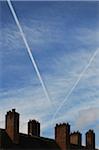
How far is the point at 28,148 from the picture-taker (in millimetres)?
33500

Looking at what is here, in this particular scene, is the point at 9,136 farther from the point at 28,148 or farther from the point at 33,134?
the point at 33,134

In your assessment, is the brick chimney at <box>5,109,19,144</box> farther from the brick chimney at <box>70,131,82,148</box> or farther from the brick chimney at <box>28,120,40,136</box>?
the brick chimney at <box>70,131,82,148</box>

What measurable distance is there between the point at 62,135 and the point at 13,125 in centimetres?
767

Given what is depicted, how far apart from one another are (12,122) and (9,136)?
4.17 ft

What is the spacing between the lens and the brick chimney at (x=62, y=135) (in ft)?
130

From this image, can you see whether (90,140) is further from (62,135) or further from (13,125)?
(13,125)

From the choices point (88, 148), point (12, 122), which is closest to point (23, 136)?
point (12, 122)

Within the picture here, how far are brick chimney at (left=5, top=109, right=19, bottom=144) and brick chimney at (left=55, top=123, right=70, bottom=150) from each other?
277 inches

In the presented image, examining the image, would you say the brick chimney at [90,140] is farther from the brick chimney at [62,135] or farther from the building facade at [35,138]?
the brick chimney at [62,135]

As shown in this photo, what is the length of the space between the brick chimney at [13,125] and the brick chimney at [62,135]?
703 cm

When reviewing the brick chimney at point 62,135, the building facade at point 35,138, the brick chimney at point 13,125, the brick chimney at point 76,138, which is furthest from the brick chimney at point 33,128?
Answer: the brick chimney at point 13,125

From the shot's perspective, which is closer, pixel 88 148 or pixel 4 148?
pixel 4 148

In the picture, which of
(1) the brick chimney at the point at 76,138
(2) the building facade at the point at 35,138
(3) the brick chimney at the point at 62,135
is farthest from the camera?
(1) the brick chimney at the point at 76,138

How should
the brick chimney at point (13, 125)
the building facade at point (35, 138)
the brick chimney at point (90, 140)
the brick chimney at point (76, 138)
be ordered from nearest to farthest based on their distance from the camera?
the building facade at point (35, 138)
the brick chimney at point (13, 125)
the brick chimney at point (76, 138)
the brick chimney at point (90, 140)
